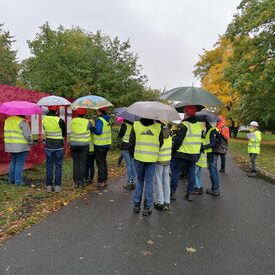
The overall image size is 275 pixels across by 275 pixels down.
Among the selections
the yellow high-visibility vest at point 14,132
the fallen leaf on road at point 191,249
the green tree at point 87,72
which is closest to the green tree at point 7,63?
the green tree at point 87,72

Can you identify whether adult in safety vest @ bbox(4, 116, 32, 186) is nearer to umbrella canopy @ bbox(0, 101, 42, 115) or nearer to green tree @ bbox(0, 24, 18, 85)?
umbrella canopy @ bbox(0, 101, 42, 115)

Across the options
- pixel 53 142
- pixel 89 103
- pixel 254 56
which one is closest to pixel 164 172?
pixel 89 103

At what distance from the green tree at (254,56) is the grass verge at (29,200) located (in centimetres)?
1576

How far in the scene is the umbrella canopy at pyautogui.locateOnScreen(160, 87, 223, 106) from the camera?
7.18 metres

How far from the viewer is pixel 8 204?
263 inches

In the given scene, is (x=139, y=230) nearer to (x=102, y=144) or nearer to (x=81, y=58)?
(x=102, y=144)

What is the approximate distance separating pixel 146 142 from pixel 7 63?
42.9 m

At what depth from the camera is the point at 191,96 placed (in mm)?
7238

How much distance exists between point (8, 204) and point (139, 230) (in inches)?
107

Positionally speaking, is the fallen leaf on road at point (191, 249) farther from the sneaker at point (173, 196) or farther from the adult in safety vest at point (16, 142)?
the adult in safety vest at point (16, 142)

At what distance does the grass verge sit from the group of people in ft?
0.98

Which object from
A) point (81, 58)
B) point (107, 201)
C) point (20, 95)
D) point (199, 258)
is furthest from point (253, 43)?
point (199, 258)

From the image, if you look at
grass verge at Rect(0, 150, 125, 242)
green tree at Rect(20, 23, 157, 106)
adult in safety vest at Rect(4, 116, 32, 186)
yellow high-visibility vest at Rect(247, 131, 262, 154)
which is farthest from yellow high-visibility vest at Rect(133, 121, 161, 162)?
green tree at Rect(20, 23, 157, 106)

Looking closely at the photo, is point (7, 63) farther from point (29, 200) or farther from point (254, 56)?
point (29, 200)
